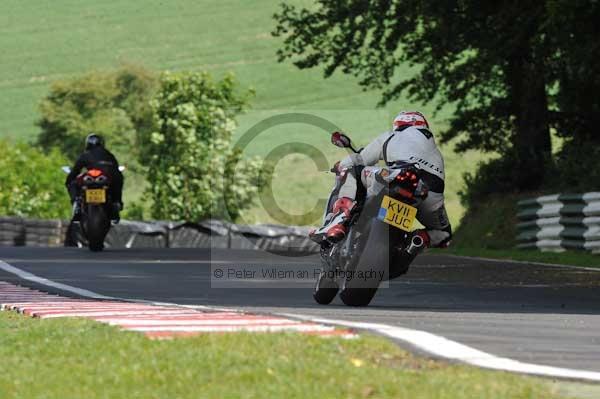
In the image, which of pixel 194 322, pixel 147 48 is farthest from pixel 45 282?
pixel 147 48

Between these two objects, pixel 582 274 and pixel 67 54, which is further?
pixel 67 54

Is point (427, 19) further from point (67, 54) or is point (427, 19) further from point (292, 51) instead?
point (67, 54)

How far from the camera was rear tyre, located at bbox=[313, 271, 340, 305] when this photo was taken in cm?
1302

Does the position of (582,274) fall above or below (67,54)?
below

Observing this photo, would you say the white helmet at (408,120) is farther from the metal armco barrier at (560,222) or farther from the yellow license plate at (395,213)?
the metal armco barrier at (560,222)

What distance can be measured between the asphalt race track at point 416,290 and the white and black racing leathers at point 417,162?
696 mm

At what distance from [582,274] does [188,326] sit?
34.6 ft

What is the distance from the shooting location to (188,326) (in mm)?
9227

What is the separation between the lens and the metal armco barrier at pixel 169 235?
130 feet

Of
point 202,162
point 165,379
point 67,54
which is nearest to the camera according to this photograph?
point 165,379

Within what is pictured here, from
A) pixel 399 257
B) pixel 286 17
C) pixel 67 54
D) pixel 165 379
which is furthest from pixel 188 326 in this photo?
pixel 67 54

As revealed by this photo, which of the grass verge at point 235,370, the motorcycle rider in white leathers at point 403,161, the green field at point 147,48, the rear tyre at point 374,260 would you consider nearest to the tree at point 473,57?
the motorcycle rider in white leathers at point 403,161

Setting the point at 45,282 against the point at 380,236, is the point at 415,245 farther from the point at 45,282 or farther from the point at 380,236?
the point at 45,282

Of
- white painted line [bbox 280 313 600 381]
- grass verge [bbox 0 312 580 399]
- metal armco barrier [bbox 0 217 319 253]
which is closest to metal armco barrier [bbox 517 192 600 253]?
metal armco barrier [bbox 0 217 319 253]
